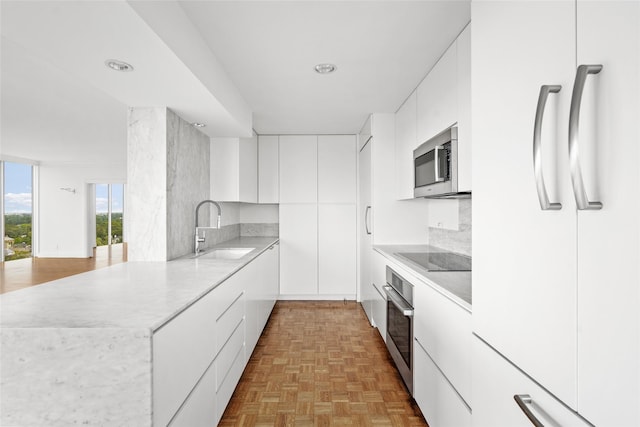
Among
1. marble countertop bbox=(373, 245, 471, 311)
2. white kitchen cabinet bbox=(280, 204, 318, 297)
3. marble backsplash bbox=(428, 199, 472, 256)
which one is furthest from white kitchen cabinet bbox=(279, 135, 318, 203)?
marble countertop bbox=(373, 245, 471, 311)

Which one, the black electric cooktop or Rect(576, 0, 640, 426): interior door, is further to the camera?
the black electric cooktop

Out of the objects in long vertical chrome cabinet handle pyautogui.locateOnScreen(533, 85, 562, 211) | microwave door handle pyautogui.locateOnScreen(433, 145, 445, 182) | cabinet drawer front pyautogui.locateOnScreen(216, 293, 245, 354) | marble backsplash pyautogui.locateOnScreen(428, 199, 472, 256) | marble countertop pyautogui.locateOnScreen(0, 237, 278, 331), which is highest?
microwave door handle pyautogui.locateOnScreen(433, 145, 445, 182)

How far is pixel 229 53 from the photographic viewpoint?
2.25 m

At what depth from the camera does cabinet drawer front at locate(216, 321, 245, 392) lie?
6.33 ft

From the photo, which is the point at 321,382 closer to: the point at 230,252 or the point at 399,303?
the point at 399,303

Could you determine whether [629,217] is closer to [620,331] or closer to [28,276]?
[620,331]

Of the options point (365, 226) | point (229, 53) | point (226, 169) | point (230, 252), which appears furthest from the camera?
point (365, 226)

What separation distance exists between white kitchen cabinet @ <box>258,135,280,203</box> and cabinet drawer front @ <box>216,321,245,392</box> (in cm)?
241

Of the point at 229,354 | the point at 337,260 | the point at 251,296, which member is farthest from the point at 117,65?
the point at 337,260

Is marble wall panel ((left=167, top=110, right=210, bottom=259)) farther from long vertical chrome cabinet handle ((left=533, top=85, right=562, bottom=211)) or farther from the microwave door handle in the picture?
long vertical chrome cabinet handle ((left=533, top=85, right=562, bottom=211))

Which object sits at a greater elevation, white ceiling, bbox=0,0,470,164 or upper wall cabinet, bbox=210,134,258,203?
white ceiling, bbox=0,0,470,164

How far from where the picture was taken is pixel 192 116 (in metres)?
2.78

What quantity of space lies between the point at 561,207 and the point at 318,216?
393 centimetres

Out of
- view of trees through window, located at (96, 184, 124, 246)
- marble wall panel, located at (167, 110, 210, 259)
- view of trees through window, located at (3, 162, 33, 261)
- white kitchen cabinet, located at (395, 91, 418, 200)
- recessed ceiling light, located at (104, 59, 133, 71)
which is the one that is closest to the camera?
recessed ceiling light, located at (104, 59, 133, 71)
